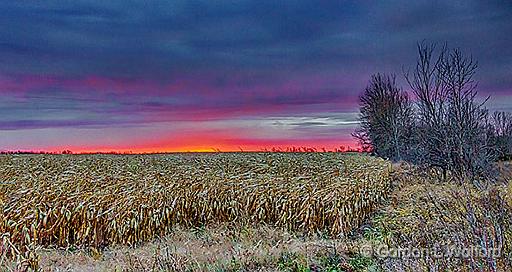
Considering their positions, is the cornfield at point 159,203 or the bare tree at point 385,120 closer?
the cornfield at point 159,203

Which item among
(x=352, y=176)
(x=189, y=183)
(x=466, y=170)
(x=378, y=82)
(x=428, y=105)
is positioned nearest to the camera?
(x=189, y=183)

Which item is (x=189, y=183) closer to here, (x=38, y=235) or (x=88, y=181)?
(x=88, y=181)

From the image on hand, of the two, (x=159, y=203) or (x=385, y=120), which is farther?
(x=385, y=120)

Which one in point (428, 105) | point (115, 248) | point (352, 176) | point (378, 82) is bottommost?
point (115, 248)

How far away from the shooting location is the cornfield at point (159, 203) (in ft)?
32.9

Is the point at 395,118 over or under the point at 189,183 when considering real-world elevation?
over

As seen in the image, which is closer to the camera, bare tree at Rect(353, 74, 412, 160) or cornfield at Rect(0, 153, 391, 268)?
cornfield at Rect(0, 153, 391, 268)

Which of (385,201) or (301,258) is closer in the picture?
(301,258)

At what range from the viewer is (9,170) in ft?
49.4

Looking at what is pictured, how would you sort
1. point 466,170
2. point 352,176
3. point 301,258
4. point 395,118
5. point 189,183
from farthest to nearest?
point 395,118, point 466,170, point 352,176, point 189,183, point 301,258

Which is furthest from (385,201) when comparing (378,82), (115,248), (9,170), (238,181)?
(378,82)

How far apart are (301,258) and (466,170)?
15061mm

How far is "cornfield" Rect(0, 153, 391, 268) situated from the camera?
1004 centimetres

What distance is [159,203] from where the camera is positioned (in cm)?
1091
